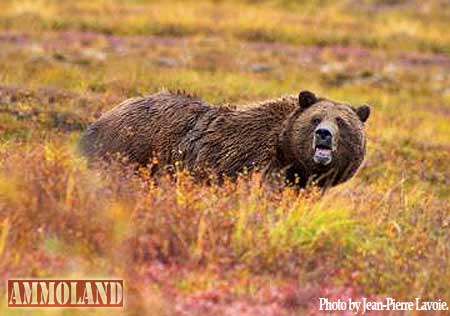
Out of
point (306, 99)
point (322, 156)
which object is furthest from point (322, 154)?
point (306, 99)

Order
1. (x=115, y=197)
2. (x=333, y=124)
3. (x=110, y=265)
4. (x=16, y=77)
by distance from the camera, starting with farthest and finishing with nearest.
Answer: (x=16, y=77) < (x=333, y=124) < (x=115, y=197) < (x=110, y=265)

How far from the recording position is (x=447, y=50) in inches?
1252

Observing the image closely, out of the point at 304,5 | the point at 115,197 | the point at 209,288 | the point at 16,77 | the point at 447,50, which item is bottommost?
the point at 209,288

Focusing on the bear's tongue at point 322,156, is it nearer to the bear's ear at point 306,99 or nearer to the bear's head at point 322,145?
the bear's head at point 322,145

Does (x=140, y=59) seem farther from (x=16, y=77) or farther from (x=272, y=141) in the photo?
(x=272, y=141)

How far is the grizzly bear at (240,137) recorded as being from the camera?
31.3ft

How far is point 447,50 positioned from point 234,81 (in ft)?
44.2

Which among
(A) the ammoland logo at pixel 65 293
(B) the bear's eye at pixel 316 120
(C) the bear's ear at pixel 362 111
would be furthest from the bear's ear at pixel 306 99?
(A) the ammoland logo at pixel 65 293

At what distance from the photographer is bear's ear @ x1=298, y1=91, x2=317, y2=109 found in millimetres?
9727

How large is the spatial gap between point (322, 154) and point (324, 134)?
0.18 meters

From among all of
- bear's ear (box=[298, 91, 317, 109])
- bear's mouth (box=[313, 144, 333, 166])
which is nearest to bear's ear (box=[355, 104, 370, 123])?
bear's ear (box=[298, 91, 317, 109])

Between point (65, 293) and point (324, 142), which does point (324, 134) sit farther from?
point (65, 293)

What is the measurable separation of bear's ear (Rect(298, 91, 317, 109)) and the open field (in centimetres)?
92

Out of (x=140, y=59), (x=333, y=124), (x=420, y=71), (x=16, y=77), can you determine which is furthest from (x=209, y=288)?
(x=420, y=71)
